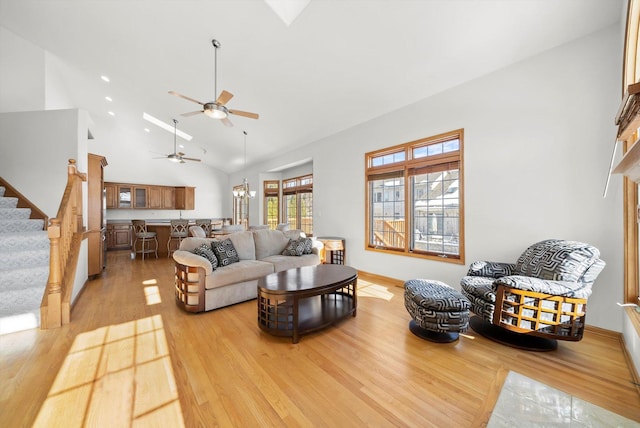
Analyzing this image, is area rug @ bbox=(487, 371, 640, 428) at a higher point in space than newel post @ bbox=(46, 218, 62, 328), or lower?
lower

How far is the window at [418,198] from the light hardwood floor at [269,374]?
157 centimetres

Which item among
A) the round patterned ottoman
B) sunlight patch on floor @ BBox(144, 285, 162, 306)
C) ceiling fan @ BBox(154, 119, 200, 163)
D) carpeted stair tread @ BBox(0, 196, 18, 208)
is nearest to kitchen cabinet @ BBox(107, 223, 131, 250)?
ceiling fan @ BBox(154, 119, 200, 163)

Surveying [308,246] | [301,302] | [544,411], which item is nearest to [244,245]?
[308,246]

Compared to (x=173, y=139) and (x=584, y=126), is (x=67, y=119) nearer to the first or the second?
(x=173, y=139)

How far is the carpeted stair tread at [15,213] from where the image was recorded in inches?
140

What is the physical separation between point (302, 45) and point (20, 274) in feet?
14.6

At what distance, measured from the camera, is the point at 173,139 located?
8.03m

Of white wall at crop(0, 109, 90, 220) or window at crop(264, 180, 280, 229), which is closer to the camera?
white wall at crop(0, 109, 90, 220)

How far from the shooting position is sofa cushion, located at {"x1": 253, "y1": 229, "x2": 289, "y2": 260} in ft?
14.2

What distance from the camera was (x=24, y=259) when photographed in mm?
3021

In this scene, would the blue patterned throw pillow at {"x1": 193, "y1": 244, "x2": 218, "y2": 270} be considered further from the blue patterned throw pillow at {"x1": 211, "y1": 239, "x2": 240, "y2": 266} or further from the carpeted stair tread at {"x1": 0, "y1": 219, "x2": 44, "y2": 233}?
the carpeted stair tread at {"x1": 0, "y1": 219, "x2": 44, "y2": 233}

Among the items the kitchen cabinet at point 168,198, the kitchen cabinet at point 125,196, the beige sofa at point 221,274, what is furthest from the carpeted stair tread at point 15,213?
the kitchen cabinet at point 168,198

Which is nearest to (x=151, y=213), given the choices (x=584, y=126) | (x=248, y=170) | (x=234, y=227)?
(x=248, y=170)

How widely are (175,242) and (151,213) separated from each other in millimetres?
3169
